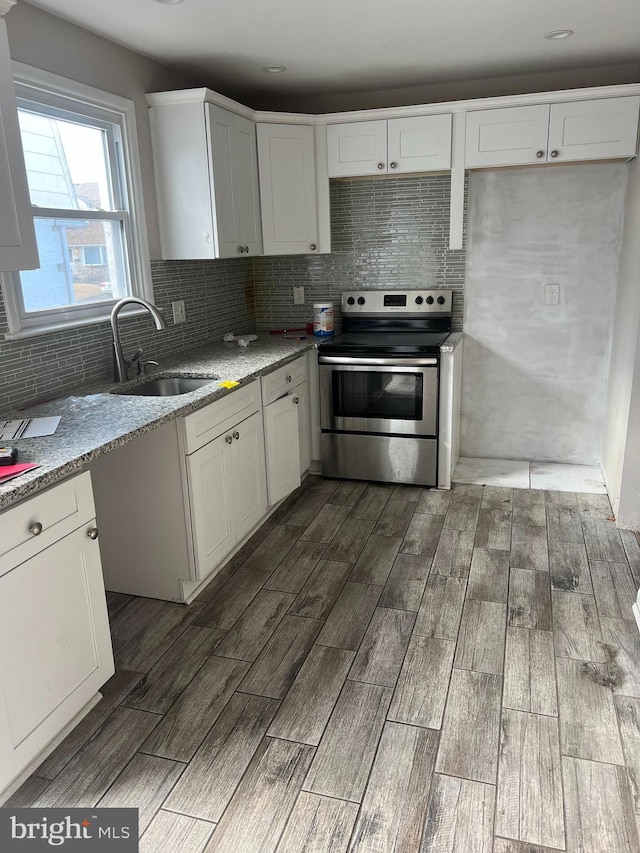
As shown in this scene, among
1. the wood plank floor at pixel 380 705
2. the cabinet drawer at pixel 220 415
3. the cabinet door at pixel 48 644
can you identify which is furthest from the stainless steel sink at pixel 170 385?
the cabinet door at pixel 48 644

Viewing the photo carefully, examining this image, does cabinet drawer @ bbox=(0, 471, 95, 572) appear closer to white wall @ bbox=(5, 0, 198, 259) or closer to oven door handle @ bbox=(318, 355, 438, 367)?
white wall @ bbox=(5, 0, 198, 259)

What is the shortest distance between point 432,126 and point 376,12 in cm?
102

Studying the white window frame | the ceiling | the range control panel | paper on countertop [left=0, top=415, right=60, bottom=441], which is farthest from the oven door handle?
paper on countertop [left=0, top=415, right=60, bottom=441]

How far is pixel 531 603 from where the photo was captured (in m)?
2.62

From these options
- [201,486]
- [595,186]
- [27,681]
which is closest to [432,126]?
[595,186]

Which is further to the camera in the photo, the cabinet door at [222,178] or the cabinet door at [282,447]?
the cabinet door at [282,447]

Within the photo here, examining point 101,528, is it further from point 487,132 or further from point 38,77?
point 487,132

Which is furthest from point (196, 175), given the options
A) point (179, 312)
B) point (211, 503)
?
point (211, 503)

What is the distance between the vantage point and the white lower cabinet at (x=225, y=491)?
8.50 ft

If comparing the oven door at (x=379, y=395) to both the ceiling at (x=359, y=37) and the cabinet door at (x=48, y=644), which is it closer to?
the ceiling at (x=359, y=37)

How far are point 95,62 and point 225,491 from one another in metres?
1.93

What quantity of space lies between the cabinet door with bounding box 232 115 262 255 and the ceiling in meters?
0.30

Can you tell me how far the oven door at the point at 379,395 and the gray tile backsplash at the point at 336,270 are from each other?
685 millimetres

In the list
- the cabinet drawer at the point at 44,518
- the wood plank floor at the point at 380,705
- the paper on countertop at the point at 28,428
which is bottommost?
the wood plank floor at the point at 380,705
